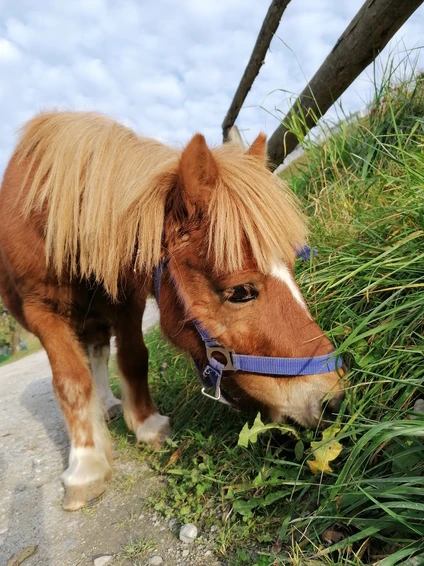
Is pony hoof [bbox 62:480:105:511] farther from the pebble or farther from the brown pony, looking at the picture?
the pebble

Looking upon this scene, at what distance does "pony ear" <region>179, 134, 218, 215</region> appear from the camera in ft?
5.46

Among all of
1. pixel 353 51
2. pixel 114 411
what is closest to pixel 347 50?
pixel 353 51

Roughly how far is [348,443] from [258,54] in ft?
11.7

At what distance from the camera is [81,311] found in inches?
101

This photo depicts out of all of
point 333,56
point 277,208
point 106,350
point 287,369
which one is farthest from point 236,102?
point 287,369

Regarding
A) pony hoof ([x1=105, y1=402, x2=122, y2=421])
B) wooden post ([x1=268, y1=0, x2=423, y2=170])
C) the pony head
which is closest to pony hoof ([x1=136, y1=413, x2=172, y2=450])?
pony hoof ([x1=105, y1=402, x2=122, y2=421])

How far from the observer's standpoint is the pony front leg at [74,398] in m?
2.31

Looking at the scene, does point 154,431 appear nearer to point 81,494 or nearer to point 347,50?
point 81,494

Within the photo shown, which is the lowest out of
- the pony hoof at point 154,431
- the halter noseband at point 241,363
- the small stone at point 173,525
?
the small stone at point 173,525

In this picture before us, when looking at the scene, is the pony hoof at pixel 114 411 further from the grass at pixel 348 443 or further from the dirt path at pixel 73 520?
the grass at pixel 348 443

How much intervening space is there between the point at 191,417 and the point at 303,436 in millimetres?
1080

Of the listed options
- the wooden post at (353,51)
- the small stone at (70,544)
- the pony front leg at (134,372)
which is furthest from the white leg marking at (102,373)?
the wooden post at (353,51)

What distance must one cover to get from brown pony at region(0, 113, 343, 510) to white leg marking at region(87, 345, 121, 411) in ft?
3.11

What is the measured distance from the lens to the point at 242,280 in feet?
5.47
